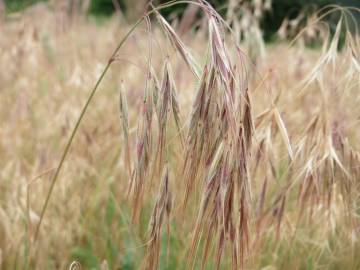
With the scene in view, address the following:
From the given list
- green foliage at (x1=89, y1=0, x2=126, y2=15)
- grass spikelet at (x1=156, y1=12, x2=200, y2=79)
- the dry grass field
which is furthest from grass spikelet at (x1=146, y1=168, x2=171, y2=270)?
green foliage at (x1=89, y1=0, x2=126, y2=15)

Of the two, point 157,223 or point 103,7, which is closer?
point 157,223

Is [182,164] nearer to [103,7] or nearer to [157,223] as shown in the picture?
[157,223]

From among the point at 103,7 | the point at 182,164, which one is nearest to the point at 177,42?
the point at 182,164

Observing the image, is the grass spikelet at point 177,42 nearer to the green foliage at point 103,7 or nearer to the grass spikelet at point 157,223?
the grass spikelet at point 157,223

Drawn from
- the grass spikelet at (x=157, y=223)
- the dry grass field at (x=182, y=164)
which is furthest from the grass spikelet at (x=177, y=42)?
the grass spikelet at (x=157, y=223)

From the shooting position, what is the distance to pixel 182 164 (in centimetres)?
64

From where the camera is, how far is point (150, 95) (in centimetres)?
63

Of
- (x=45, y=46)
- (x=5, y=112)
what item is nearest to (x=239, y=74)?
(x=5, y=112)

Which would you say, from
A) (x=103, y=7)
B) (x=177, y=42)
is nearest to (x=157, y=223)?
(x=177, y=42)

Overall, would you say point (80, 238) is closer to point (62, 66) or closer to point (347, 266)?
point (347, 266)

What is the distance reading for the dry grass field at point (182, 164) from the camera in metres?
0.59

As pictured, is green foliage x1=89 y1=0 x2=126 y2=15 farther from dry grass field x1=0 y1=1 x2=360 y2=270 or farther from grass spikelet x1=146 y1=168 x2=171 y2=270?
grass spikelet x1=146 y1=168 x2=171 y2=270

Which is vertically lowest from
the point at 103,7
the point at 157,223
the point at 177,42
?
the point at 103,7

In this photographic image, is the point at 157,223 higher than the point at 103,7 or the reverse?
higher
